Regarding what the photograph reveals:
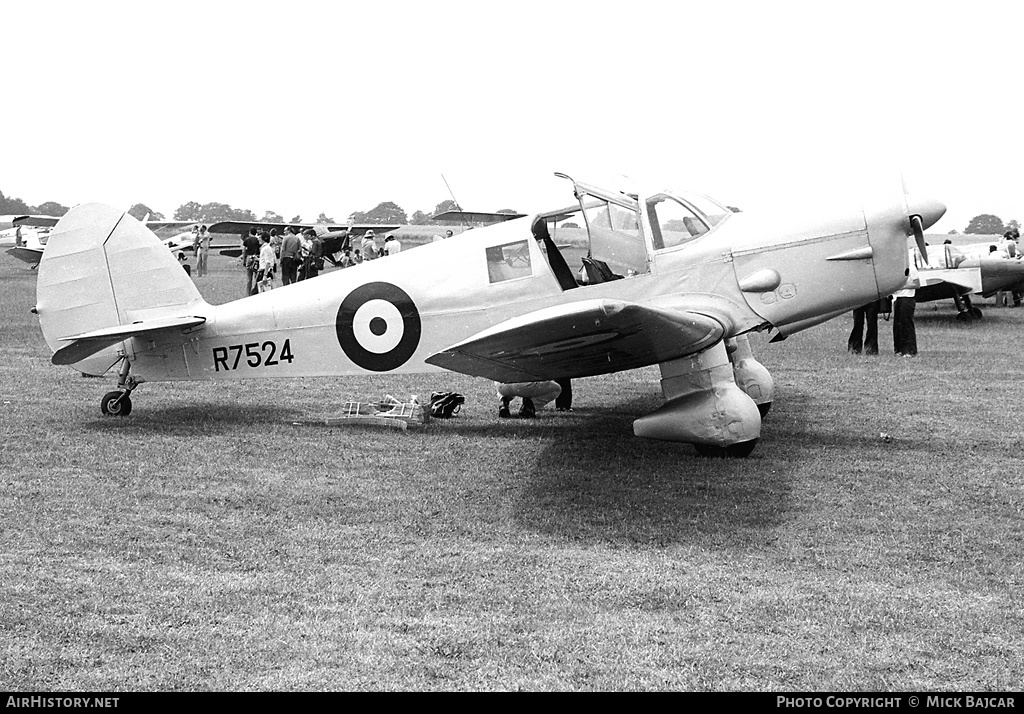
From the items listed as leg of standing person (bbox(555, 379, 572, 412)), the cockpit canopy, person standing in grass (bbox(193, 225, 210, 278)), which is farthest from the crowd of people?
the cockpit canopy

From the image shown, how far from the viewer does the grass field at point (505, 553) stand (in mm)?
3820

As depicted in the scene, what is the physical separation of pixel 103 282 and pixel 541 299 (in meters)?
4.09

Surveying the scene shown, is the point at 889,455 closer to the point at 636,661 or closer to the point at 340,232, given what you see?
the point at 636,661

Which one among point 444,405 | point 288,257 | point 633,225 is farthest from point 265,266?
point 633,225

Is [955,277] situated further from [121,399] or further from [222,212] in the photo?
[222,212]

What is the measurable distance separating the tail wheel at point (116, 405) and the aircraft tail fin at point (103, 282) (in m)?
0.33

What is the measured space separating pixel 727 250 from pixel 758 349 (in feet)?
20.5

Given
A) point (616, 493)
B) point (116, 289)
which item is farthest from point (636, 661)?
point (116, 289)

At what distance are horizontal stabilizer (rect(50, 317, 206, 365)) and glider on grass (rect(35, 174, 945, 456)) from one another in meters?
0.02

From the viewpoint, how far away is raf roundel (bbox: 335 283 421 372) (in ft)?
27.5

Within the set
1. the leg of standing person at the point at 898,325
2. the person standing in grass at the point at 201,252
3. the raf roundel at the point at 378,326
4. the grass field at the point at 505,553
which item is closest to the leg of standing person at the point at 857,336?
the leg of standing person at the point at 898,325

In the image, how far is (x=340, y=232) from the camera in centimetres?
3444

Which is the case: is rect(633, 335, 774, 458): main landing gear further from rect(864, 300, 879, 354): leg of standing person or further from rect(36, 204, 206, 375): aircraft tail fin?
rect(864, 300, 879, 354): leg of standing person

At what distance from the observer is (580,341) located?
6246 mm
